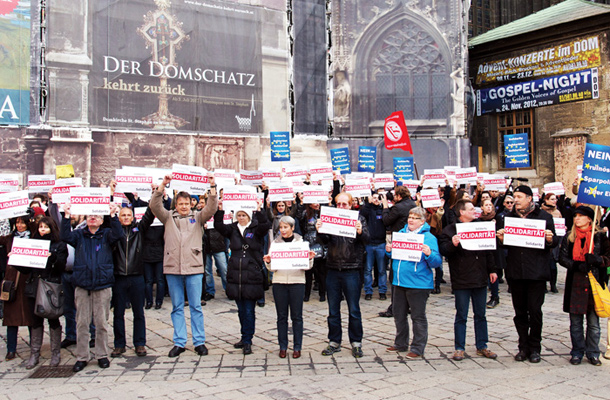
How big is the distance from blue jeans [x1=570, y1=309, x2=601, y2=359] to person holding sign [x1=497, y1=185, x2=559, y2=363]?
0.38 metres

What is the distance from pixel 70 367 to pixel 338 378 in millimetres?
3110

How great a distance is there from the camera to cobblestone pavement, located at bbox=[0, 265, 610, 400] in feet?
18.0

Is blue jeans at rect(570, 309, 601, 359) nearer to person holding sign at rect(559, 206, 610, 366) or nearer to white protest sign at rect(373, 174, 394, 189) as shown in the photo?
person holding sign at rect(559, 206, 610, 366)

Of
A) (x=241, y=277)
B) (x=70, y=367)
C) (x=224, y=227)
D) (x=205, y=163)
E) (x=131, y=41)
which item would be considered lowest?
(x=70, y=367)

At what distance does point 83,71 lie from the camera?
1647 centimetres

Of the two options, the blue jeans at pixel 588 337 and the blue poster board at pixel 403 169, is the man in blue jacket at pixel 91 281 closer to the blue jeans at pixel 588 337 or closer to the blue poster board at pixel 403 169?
the blue jeans at pixel 588 337

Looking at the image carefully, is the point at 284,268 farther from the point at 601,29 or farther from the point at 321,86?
the point at 601,29

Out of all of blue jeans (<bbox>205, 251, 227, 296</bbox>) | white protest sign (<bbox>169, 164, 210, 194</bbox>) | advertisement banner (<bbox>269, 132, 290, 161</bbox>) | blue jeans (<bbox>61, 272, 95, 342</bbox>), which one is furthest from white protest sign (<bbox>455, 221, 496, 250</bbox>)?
advertisement banner (<bbox>269, 132, 290, 161</bbox>)

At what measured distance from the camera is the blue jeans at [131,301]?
680cm

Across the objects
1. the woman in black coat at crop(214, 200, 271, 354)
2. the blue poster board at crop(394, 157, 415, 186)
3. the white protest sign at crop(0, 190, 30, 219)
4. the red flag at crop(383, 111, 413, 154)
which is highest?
the red flag at crop(383, 111, 413, 154)

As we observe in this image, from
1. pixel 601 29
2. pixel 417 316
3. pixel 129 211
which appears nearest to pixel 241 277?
pixel 129 211

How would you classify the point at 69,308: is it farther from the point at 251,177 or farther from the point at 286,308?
the point at 251,177

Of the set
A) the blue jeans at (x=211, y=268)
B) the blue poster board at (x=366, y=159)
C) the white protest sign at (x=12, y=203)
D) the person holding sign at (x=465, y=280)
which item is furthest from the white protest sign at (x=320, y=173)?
the white protest sign at (x=12, y=203)

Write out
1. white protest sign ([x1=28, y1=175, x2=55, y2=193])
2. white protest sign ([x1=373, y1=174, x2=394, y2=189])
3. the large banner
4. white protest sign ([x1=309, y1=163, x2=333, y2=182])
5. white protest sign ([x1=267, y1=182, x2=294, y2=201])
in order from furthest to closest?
1. the large banner
2. white protest sign ([x1=373, y1=174, x2=394, y2=189])
3. white protest sign ([x1=309, y1=163, x2=333, y2=182])
4. white protest sign ([x1=28, y1=175, x2=55, y2=193])
5. white protest sign ([x1=267, y1=182, x2=294, y2=201])
